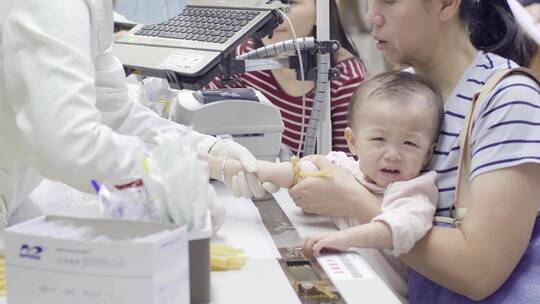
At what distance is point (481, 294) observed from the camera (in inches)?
47.3

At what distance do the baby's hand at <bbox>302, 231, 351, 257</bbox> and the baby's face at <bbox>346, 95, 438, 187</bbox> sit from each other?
0.70ft

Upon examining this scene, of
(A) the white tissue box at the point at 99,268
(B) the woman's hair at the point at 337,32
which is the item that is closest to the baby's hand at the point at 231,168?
(A) the white tissue box at the point at 99,268

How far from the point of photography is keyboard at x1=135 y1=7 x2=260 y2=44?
1624mm

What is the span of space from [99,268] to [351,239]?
56 cm

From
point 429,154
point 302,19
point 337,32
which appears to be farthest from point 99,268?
point 302,19

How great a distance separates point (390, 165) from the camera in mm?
1299

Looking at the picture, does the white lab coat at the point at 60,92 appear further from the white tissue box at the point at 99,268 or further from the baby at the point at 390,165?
the baby at the point at 390,165

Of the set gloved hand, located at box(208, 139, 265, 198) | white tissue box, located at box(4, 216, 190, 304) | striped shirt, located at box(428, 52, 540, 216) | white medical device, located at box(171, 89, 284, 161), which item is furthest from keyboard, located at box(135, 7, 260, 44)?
white tissue box, located at box(4, 216, 190, 304)

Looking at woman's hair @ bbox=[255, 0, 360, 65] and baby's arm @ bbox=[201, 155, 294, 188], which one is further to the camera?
woman's hair @ bbox=[255, 0, 360, 65]

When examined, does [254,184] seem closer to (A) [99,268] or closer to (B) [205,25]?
(B) [205,25]

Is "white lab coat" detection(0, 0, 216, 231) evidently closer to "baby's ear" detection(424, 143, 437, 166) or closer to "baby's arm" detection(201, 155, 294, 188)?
"baby's arm" detection(201, 155, 294, 188)

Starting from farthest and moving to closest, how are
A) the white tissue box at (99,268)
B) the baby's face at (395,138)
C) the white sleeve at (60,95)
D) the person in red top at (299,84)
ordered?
the person in red top at (299,84) → the baby's face at (395,138) → the white sleeve at (60,95) → the white tissue box at (99,268)

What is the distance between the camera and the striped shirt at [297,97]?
235 cm

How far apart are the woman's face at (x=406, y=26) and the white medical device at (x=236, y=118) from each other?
1.38 feet
